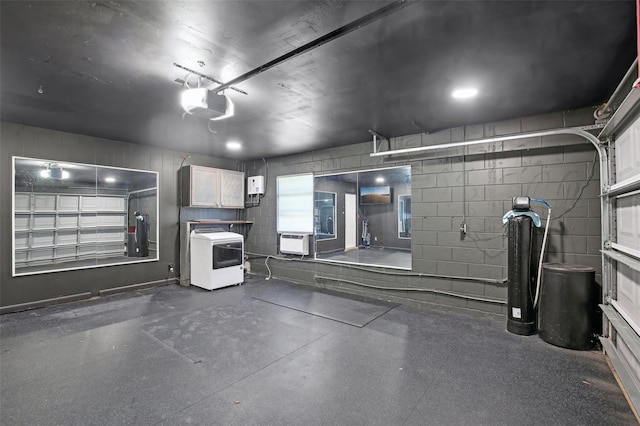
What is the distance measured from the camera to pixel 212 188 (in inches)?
240

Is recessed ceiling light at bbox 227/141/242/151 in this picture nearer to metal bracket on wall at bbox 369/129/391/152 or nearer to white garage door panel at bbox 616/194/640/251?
metal bracket on wall at bbox 369/129/391/152

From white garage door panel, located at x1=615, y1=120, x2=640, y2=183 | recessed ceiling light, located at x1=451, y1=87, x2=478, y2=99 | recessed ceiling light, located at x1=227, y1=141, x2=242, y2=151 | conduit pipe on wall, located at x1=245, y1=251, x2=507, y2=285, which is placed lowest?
conduit pipe on wall, located at x1=245, y1=251, x2=507, y2=285

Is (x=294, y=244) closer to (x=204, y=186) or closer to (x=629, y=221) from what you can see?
(x=204, y=186)

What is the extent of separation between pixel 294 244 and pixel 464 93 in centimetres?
408

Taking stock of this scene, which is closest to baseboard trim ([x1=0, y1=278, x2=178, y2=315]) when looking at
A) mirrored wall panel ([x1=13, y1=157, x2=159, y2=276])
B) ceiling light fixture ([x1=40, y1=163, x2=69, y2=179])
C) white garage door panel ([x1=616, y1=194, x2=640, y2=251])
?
mirrored wall panel ([x1=13, y1=157, x2=159, y2=276])

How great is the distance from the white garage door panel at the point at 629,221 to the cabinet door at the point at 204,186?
6111 mm

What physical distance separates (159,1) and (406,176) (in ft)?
12.8

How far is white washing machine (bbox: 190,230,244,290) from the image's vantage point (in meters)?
5.34

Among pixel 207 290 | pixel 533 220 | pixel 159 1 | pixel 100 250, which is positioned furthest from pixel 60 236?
pixel 533 220

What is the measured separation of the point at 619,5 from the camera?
67.9 inches

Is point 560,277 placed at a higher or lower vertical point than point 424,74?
lower

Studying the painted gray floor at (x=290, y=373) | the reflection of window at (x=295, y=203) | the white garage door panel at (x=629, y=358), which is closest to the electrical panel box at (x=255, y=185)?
the reflection of window at (x=295, y=203)

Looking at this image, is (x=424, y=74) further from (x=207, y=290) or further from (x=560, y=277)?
(x=207, y=290)

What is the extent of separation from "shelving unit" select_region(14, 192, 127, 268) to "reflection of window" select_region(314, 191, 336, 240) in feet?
11.6
